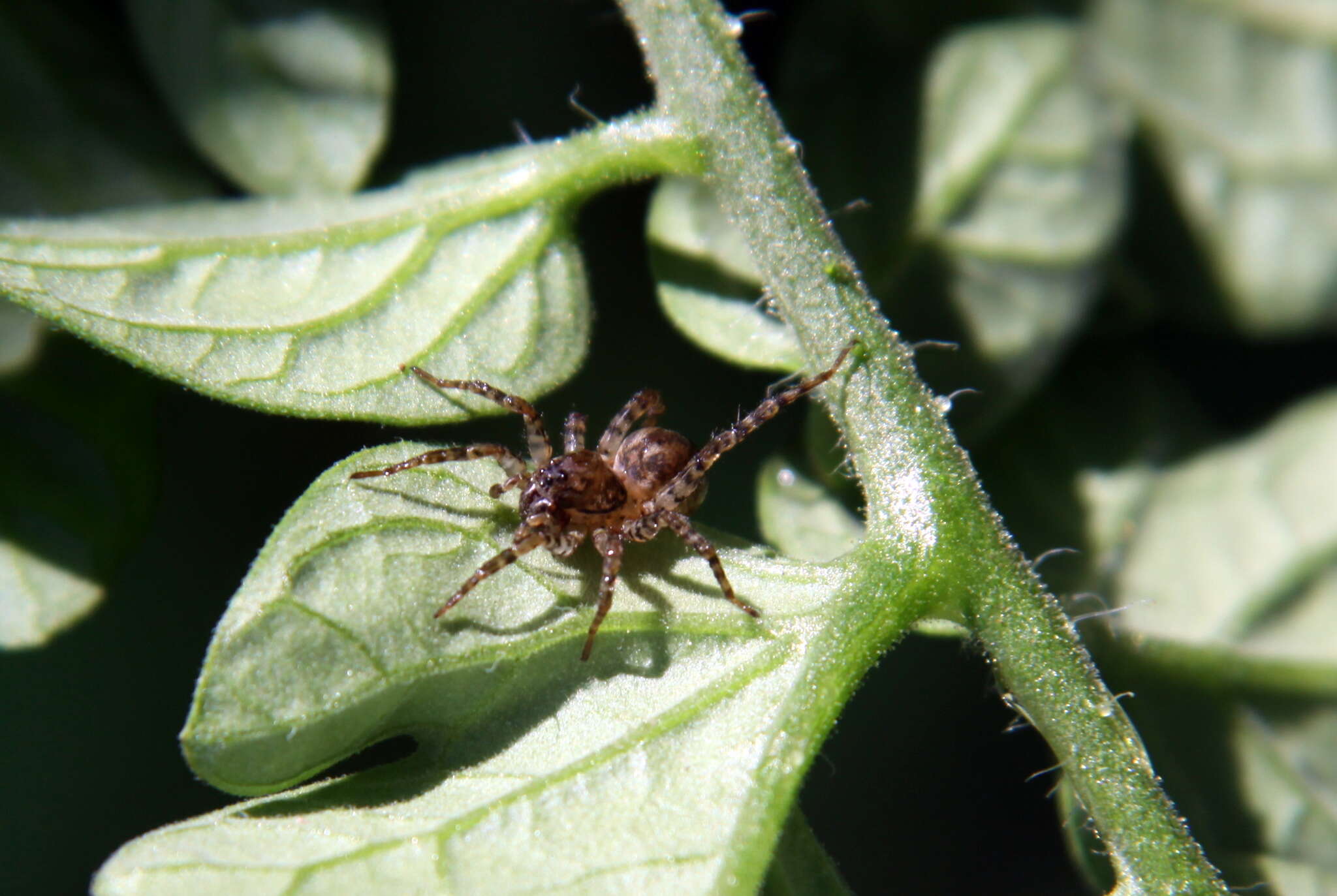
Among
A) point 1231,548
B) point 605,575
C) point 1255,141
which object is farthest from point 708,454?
point 1255,141

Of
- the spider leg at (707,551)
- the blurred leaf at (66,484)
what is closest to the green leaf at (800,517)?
the spider leg at (707,551)

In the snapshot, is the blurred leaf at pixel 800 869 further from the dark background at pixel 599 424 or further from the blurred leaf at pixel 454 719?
the dark background at pixel 599 424

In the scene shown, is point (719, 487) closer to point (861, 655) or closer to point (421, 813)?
point (861, 655)

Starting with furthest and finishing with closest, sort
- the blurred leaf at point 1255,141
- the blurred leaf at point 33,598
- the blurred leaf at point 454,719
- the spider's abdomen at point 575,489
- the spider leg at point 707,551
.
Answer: the blurred leaf at point 1255,141 < the spider's abdomen at point 575,489 < the blurred leaf at point 33,598 < the spider leg at point 707,551 < the blurred leaf at point 454,719

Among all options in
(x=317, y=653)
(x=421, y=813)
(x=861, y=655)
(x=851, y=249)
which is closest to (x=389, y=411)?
(x=317, y=653)

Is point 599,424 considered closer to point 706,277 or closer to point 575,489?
point 575,489

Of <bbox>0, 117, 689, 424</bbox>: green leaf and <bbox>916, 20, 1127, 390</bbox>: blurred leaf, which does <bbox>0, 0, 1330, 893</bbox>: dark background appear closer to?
<bbox>916, 20, 1127, 390</bbox>: blurred leaf
